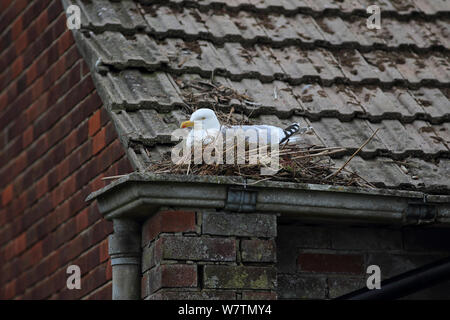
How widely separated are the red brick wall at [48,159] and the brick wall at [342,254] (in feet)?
3.53

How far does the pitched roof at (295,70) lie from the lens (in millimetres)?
5914

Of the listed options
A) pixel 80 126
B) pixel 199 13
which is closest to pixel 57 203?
pixel 80 126

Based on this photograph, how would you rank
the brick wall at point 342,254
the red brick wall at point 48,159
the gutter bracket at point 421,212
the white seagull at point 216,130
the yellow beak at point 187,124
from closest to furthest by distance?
the white seagull at point 216,130, the gutter bracket at point 421,212, the yellow beak at point 187,124, the brick wall at point 342,254, the red brick wall at point 48,159

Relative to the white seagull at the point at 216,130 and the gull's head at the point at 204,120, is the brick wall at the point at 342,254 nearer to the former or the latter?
the white seagull at the point at 216,130

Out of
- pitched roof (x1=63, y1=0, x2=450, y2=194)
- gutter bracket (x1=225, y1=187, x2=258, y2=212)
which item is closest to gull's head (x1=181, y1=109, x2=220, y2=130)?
pitched roof (x1=63, y1=0, x2=450, y2=194)

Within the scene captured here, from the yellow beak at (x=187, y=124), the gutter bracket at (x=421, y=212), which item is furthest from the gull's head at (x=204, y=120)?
the gutter bracket at (x=421, y=212)

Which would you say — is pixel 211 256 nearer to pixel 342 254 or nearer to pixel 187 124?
pixel 187 124

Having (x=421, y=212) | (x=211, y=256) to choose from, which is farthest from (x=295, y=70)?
(x=211, y=256)

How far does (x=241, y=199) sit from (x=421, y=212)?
1.05 meters

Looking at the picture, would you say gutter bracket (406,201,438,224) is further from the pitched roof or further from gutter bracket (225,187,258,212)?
gutter bracket (225,187,258,212)

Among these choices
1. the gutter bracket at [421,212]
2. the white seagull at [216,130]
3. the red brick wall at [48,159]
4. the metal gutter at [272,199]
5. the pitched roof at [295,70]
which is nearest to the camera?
the metal gutter at [272,199]

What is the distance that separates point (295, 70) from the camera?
6629 mm

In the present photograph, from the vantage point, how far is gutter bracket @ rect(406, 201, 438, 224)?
18.0 ft

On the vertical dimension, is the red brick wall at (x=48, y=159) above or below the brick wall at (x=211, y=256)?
above
